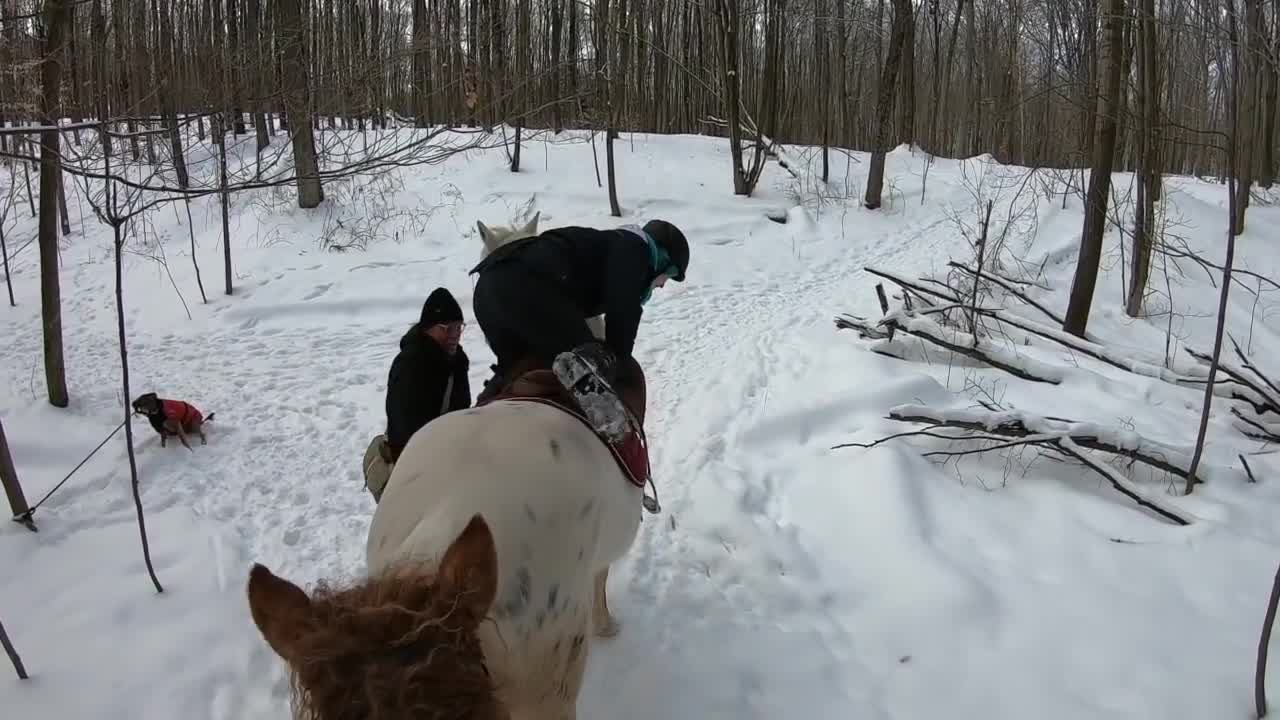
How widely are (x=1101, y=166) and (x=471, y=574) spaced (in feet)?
21.3

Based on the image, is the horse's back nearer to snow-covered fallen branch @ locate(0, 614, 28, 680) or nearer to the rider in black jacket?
the rider in black jacket

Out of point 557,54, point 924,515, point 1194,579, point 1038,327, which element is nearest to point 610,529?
point 924,515

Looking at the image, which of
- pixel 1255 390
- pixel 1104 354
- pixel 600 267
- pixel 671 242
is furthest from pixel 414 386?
pixel 1104 354

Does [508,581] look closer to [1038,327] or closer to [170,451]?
[170,451]

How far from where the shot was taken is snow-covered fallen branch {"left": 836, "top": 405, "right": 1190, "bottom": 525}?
12.2 feet

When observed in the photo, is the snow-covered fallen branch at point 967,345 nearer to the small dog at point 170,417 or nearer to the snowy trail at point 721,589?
the snowy trail at point 721,589

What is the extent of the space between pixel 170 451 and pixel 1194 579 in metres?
5.83

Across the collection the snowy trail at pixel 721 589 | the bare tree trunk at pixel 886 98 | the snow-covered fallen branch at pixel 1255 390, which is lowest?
the snowy trail at pixel 721 589

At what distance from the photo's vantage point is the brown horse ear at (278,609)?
1183 mm

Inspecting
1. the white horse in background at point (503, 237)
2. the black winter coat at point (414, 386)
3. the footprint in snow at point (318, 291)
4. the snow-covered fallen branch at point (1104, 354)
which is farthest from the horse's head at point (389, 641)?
the footprint in snow at point (318, 291)

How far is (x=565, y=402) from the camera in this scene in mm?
2521

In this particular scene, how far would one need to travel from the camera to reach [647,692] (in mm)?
2736

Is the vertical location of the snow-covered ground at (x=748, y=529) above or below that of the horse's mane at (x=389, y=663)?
below

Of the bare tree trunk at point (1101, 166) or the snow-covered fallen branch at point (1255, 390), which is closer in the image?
the snow-covered fallen branch at point (1255, 390)
